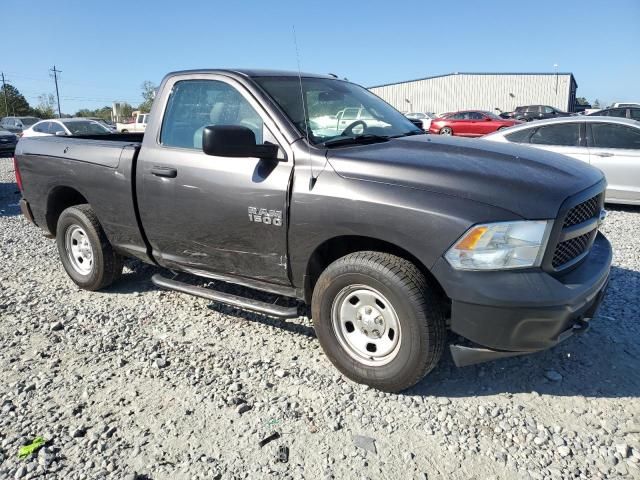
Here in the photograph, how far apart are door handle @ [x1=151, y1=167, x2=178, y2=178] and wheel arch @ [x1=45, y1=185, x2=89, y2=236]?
1.34 metres

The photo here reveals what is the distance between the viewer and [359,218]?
9.39 feet


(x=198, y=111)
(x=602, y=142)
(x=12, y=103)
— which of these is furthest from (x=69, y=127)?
(x=12, y=103)

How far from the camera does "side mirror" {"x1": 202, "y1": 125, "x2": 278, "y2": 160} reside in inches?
117

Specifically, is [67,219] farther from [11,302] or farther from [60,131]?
[60,131]

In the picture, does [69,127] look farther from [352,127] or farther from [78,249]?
[352,127]

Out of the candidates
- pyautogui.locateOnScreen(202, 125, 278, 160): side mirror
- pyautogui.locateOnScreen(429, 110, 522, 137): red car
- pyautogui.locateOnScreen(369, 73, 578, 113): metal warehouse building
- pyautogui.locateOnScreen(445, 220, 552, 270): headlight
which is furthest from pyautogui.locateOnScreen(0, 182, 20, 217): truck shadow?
pyautogui.locateOnScreen(369, 73, 578, 113): metal warehouse building

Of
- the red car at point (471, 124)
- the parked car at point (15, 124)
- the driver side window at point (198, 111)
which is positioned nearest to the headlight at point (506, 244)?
the driver side window at point (198, 111)

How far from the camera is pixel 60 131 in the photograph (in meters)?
15.5

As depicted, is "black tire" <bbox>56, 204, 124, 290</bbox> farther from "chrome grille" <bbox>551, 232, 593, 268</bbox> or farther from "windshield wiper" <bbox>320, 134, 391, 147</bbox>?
"chrome grille" <bbox>551, 232, 593, 268</bbox>

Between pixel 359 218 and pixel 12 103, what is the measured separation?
243ft

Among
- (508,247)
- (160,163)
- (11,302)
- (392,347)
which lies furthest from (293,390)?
(11,302)

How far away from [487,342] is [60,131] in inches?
633

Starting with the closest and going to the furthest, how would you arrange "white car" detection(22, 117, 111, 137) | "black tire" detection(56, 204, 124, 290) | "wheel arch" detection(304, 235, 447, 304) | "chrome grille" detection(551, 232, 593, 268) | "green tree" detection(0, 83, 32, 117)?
"chrome grille" detection(551, 232, 593, 268)
"wheel arch" detection(304, 235, 447, 304)
"black tire" detection(56, 204, 124, 290)
"white car" detection(22, 117, 111, 137)
"green tree" detection(0, 83, 32, 117)

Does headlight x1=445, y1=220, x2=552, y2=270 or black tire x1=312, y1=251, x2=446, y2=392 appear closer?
headlight x1=445, y1=220, x2=552, y2=270
